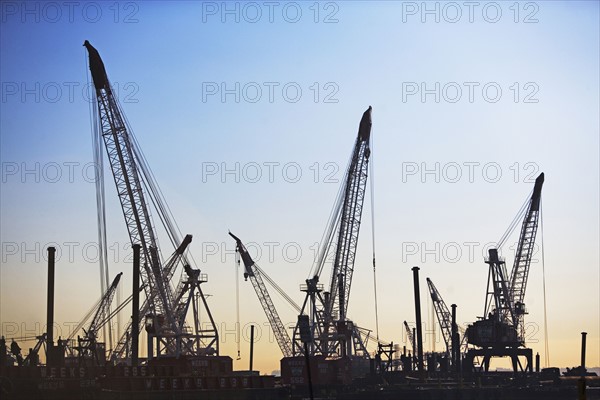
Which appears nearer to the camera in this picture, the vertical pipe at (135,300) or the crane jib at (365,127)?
the vertical pipe at (135,300)

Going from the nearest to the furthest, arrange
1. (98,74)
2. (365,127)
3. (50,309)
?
(98,74), (50,309), (365,127)

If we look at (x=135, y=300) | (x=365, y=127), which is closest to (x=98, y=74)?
(x=135, y=300)

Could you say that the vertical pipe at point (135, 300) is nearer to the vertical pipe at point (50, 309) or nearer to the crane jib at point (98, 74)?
the vertical pipe at point (50, 309)

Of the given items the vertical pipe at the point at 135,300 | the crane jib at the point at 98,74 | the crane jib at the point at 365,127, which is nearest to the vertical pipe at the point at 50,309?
the vertical pipe at the point at 135,300

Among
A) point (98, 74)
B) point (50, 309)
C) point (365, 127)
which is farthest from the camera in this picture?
point (365, 127)

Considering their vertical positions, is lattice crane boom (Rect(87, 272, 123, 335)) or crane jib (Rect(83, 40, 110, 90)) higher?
crane jib (Rect(83, 40, 110, 90))

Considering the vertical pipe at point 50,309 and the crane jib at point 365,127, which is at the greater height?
the crane jib at point 365,127

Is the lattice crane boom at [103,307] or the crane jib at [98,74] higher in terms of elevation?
the crane jib at [98,74]

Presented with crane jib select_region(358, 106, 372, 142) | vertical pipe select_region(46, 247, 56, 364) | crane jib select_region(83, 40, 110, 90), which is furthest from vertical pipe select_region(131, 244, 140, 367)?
crane jib select_region(358, 106, 372, 142)

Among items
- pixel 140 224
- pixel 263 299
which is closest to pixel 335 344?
pixel 263 299

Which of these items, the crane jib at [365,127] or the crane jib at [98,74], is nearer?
the crane jib at [98,74]

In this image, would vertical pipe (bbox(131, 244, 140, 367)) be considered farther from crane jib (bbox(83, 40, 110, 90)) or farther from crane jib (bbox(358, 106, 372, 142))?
crane jib (bbox(358, 106, 372, 142))

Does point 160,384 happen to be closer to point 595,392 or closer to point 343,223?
point 343,223

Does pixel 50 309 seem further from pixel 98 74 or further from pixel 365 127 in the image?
pixel 365 127
